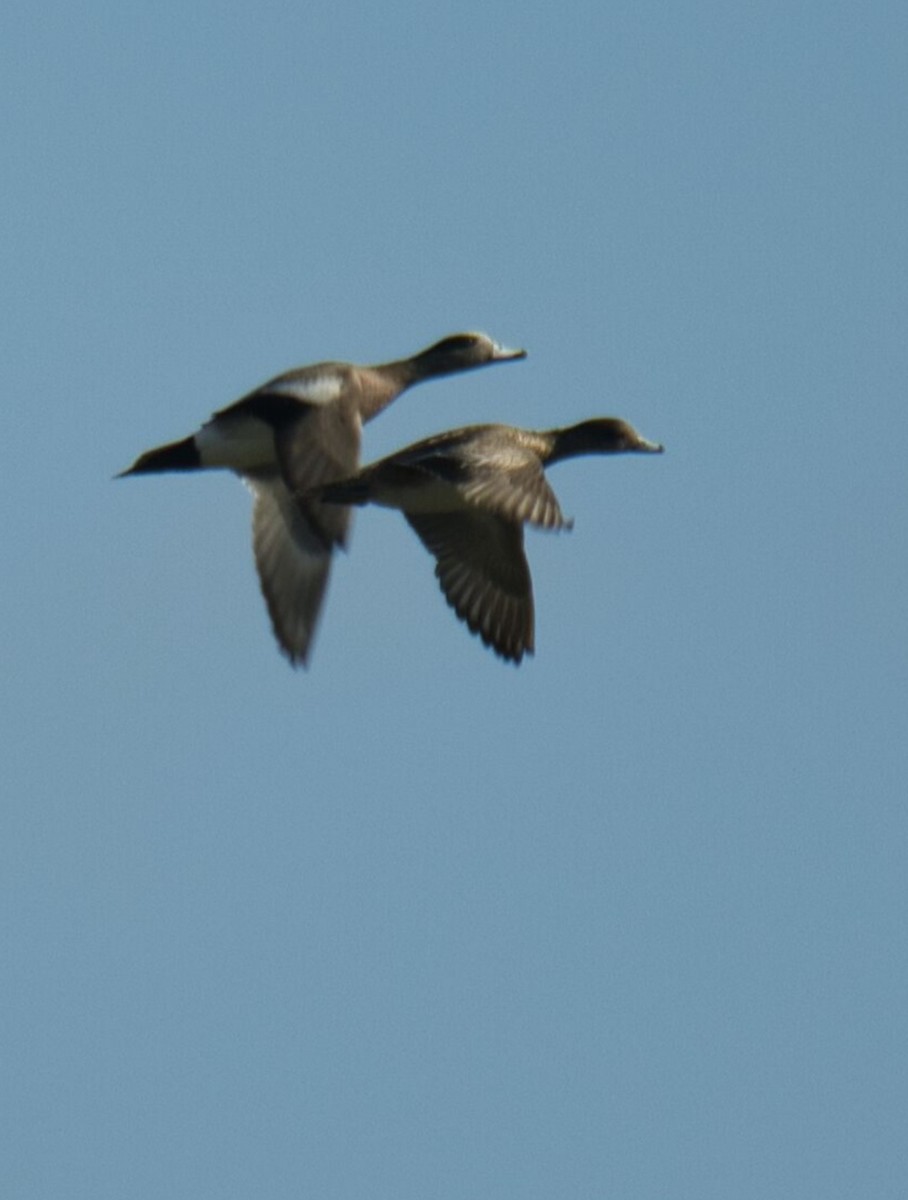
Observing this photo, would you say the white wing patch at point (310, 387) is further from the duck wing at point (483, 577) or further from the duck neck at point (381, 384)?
the duck wing at point (483, 577)

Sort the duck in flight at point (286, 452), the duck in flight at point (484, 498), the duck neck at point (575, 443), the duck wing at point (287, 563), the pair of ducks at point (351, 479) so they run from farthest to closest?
the duck neck at point (575, 443)
the duck wing at point (287, 563)
the duck in flight at point (286, 452)
the pair of ducks at point (351, 479)
the duck in flight at point (484, 498)

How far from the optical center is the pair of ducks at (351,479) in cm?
2464

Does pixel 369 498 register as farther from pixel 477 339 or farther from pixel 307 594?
pixel 477 339

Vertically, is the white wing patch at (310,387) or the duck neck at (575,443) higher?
the white wing patch at (310,387)

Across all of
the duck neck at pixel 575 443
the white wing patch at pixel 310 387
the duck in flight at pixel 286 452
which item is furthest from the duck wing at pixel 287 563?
the duck neck at pixel 575 443

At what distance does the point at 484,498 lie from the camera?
23938 mm

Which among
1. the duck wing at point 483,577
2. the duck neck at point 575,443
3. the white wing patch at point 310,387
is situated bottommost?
the duck wing at point 483,577

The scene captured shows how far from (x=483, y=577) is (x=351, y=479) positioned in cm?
151

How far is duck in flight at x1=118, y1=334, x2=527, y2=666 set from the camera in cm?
2522

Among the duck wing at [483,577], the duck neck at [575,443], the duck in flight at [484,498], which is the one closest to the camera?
the duck in flight at [484,498]

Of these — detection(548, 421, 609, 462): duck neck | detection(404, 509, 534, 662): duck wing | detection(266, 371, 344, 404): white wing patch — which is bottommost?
detection(404, 509, 534, 662): duck wing

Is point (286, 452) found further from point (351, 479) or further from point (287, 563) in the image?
point (287, 563)

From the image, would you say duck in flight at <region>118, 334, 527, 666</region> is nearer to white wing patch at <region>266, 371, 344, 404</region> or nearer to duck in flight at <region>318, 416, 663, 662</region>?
white wing patch at <region>266, 371, 344, 404</region>

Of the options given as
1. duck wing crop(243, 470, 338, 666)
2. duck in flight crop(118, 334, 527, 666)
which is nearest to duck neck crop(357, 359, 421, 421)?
duck in flight crop(118, 334, 527, 666)
